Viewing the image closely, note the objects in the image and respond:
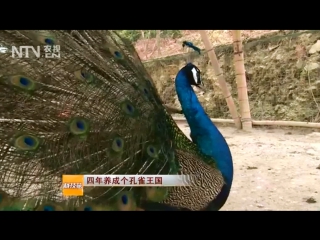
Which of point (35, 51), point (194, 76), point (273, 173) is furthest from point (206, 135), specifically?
point (35, 51)

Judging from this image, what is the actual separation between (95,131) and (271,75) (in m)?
1.26

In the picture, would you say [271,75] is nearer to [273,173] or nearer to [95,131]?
[273,173]

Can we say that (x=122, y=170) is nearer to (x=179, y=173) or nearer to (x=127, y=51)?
(x=179, y=173)

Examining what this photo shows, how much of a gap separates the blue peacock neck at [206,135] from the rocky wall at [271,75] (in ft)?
0.17

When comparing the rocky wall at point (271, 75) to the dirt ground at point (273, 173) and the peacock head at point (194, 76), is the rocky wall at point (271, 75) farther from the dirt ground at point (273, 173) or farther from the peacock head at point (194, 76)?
the dirt ground at point (273, 173)

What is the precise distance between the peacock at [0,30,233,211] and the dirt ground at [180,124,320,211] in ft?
0.27

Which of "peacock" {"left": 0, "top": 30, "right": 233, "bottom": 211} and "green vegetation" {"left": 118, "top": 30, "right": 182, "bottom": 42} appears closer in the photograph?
"peacock" {"left": 0, "top": 30, "right": 233, "bottom": 211}

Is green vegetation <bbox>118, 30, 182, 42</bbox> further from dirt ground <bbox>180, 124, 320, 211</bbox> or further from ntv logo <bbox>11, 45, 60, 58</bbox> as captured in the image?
dirt ground <bbox>180, 124, 320, 211</bbox>

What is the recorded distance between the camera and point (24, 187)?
256cm

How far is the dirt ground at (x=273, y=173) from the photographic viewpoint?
272 cm

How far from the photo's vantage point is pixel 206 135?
2.73m

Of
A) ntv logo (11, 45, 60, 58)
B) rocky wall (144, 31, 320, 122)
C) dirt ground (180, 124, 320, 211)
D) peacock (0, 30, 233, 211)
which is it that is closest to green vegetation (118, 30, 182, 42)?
peacock (0, 30, 233, 211)

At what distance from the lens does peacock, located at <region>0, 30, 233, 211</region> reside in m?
2.56

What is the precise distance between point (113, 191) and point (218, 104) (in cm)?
92
